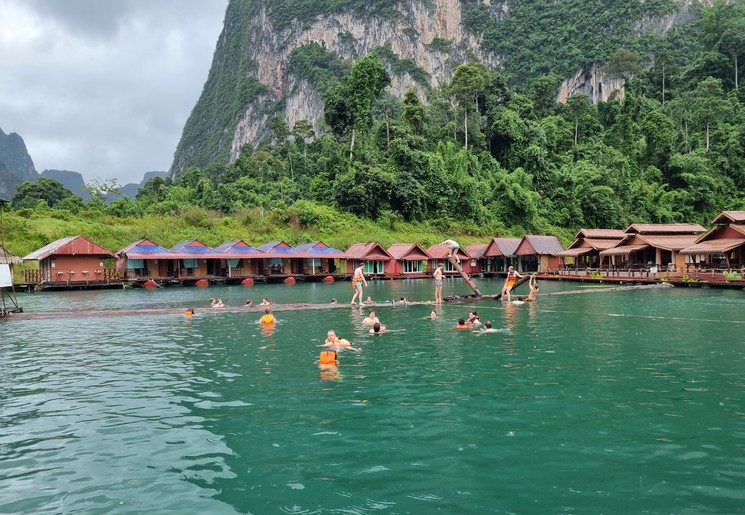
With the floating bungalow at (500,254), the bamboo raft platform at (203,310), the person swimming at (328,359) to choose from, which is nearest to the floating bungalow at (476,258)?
the floating bungalow at (500,254)

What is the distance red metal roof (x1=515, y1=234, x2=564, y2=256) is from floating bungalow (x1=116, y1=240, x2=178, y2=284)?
35088 mm

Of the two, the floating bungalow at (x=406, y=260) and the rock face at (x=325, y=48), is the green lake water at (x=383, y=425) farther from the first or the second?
the rock face at (x=325, y=48)

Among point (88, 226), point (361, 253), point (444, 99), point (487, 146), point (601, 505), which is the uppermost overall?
point (444, 99)

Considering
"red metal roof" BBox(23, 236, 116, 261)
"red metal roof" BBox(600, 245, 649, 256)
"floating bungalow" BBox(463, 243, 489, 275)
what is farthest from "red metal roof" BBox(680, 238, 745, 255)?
"red metal roof" BBox(23, 236, 116, 261)

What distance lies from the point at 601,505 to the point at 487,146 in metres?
82.2

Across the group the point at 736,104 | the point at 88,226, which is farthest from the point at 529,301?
the point at 736,104

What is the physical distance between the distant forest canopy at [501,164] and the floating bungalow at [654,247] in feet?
78.7

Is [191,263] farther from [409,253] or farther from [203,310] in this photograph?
[203,310]

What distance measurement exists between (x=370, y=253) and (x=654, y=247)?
26.4 meters

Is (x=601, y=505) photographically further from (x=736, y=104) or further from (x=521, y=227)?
(x=736, y=104)

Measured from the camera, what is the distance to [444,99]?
9200cm

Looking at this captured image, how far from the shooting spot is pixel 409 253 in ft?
193

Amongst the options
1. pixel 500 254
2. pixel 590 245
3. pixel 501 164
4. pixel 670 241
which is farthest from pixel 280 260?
pixel 501 164

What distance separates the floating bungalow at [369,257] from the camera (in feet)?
187
